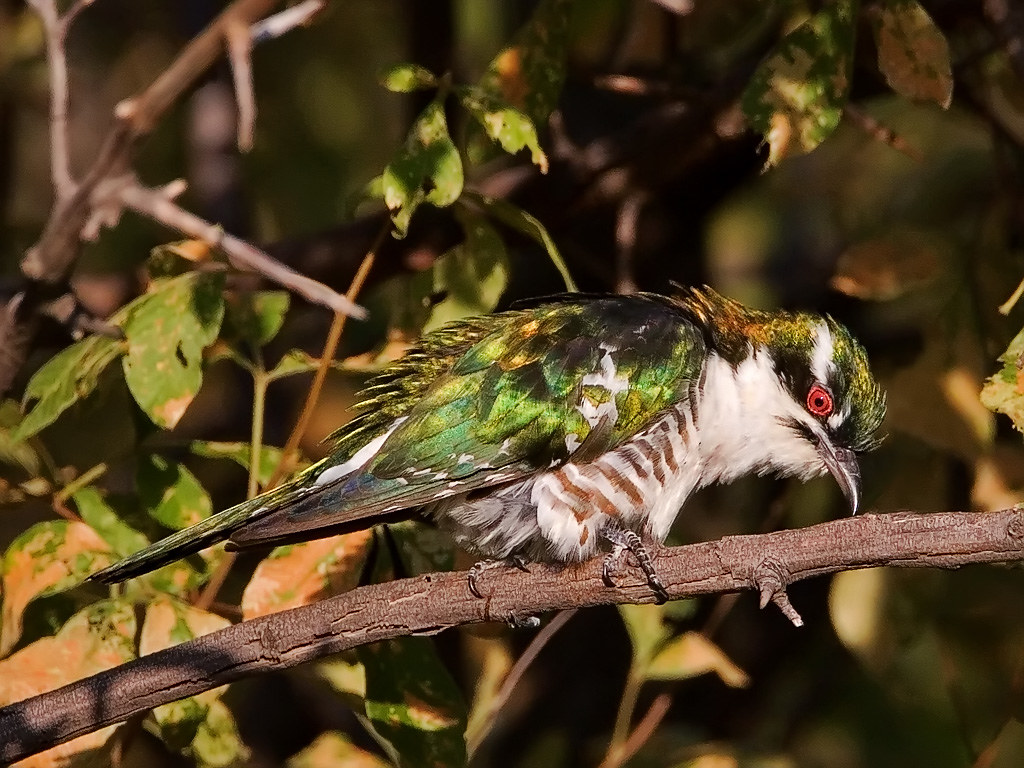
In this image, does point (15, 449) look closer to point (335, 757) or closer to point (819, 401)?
point (335, 757)

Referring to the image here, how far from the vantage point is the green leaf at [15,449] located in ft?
10.3

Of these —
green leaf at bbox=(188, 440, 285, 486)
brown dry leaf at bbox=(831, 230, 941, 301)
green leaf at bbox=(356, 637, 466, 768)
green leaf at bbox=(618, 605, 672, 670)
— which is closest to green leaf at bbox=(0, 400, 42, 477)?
green leaf at bbox=(188, 440, 285, 486)

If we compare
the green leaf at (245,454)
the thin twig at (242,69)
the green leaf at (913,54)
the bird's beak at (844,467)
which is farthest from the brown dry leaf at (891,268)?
the thin twig at (242,69)

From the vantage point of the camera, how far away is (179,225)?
8.45ft

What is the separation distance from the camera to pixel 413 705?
306 cm

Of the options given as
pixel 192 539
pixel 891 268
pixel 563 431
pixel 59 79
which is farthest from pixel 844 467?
pixel 59 79

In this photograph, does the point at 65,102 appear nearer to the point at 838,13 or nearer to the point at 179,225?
the point at 179,225

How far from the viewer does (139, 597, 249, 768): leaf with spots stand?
115 inches

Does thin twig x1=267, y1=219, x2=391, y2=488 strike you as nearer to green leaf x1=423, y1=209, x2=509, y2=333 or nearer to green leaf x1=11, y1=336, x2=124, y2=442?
green leaf x1=423, y1=209, x2=509, y2=333

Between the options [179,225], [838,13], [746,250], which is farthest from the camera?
[746,250]

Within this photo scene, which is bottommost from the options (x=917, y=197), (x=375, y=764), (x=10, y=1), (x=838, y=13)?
(x=375, y=764)

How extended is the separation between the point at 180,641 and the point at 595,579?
83cm

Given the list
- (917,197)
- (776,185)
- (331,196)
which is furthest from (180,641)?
(776,185)

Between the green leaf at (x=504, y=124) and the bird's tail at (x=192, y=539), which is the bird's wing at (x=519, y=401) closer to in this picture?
the bird's tail at (x=192, y=539)
